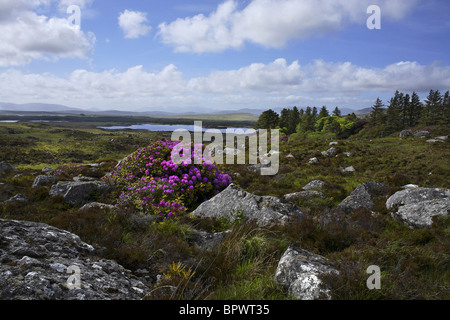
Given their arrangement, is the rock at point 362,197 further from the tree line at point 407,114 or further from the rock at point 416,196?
the tree line at point 407,114

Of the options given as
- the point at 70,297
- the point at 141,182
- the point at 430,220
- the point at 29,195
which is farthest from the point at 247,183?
the point at 70,297

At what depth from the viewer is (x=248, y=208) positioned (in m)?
7.41

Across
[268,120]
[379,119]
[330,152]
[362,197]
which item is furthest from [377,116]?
[362,197]

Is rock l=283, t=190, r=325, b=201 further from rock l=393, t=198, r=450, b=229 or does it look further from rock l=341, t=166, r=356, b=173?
rock l=341, t=166, r=356, b=173

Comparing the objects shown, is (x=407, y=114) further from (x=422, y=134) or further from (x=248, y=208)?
(x=248, y=208)

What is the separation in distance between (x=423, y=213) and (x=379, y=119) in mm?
73202

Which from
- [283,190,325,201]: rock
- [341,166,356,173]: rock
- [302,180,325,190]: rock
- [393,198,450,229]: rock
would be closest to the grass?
[393,198,450,229]: rock

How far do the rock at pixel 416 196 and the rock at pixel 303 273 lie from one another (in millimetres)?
7810

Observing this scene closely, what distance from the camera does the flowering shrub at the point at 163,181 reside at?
8.16 m

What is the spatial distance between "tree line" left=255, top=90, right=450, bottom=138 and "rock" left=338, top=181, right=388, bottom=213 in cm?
5581

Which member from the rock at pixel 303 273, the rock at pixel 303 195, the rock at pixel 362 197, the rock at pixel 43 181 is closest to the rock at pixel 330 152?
the rock at pixel 362 197

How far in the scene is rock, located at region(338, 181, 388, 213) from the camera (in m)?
9.70

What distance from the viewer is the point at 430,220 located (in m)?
7.07
